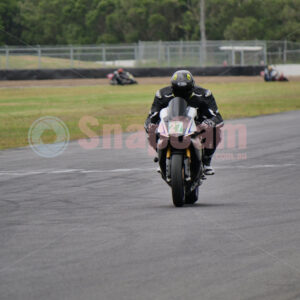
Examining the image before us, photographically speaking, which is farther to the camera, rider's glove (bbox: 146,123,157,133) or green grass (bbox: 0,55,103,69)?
green grass (bbox: 0,55,103,69)

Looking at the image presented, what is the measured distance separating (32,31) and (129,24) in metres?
13.3

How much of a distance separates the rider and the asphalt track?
A: 966 millimetres

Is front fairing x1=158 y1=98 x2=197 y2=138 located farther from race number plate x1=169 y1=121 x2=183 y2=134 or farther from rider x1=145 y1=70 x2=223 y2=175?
rider x1=145 y1=70 x2=223 y2=175

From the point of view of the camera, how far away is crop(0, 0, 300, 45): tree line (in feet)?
282

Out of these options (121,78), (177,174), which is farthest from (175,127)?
(121,78)

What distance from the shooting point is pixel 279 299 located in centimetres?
477

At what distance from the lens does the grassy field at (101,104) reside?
22359 mm

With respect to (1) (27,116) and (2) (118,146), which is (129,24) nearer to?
(1) (27,116)

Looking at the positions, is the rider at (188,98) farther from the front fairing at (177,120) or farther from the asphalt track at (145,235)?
the asphalt track at (145,235)

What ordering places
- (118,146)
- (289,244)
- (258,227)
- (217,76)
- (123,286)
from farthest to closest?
(217,76)
(118,146)
(258,227)
(289,244)
(123,286)

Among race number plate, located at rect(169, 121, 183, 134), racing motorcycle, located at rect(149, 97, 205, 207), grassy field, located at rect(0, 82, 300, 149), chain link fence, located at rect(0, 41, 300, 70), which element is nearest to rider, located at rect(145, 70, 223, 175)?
racing motorcycle, located at rect(149, 97, 205, 207)

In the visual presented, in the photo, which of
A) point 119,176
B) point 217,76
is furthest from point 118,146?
point 217,76

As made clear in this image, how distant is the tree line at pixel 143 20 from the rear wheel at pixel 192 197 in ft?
248

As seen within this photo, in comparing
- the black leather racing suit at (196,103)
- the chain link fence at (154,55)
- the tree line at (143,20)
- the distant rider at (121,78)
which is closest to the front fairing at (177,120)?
the black leather racing suit at (196,103)
